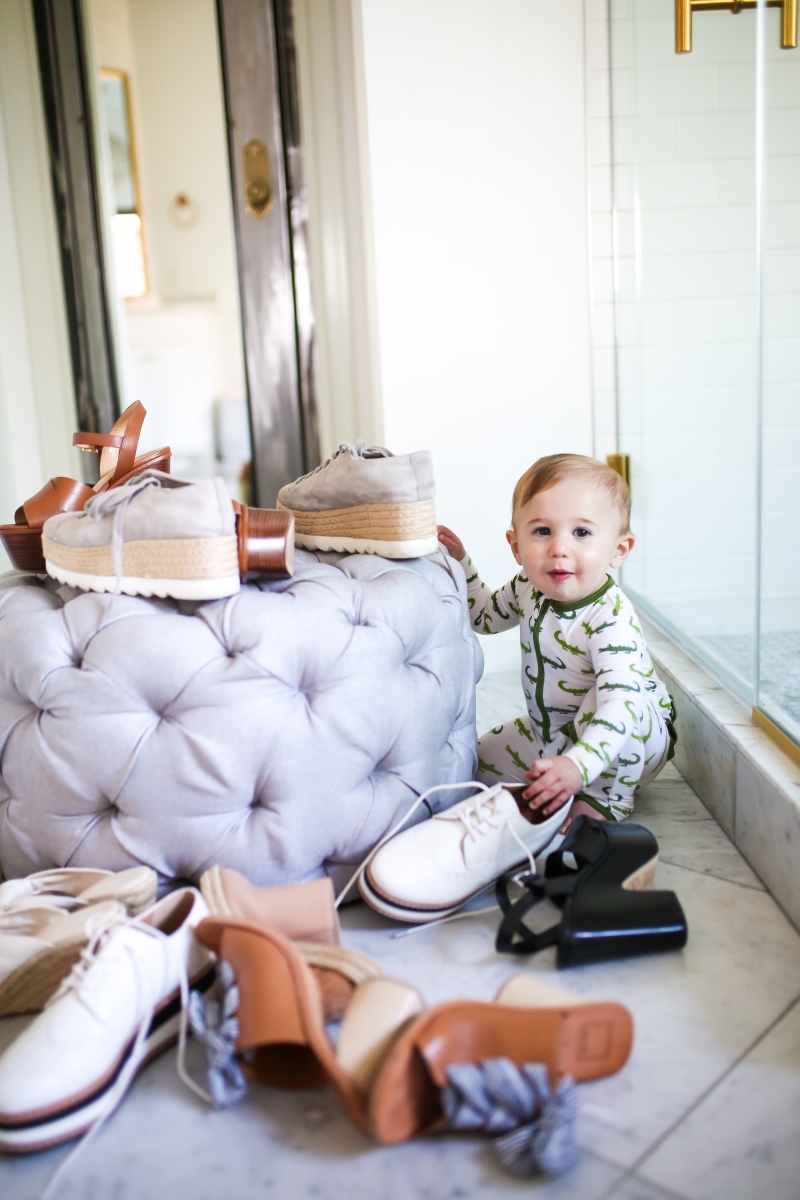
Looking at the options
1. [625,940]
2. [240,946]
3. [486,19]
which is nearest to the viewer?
[240,946]

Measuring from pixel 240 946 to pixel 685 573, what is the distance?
1277 mm

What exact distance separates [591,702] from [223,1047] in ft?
2.34

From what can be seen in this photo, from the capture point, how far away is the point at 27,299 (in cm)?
308

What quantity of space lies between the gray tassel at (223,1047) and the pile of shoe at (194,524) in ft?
1.50

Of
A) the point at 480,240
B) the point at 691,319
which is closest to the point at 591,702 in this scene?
the point at 691,319

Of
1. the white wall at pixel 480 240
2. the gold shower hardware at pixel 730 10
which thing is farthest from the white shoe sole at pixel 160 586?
the white wall at pixel 480 240

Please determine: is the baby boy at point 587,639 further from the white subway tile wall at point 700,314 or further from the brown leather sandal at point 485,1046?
the brown leather sandal at point 485,1046

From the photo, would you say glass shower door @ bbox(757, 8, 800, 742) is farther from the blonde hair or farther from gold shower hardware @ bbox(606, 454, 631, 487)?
gold shower hardware @ bbox(606, 454, 631, 487)

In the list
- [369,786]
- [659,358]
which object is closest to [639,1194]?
[369,786]

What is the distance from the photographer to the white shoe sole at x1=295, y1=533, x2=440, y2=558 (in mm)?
1326

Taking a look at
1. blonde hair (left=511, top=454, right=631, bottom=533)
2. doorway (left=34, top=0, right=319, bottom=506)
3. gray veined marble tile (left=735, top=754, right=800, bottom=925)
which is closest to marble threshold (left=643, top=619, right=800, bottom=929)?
gray veined marble tile (left=735, top=754, right=800, bottom=925)

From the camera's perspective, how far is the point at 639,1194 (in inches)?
29.0

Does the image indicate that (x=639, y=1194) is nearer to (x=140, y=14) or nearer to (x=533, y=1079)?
(x=533, y=1079)

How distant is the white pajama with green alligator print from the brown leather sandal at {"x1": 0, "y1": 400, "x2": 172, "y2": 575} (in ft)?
2.05
